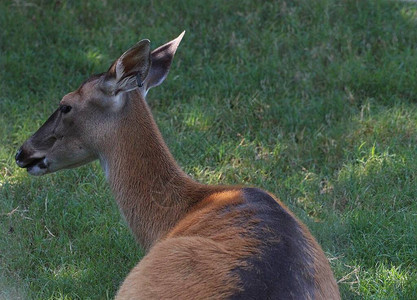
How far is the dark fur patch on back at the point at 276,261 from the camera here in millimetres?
4250

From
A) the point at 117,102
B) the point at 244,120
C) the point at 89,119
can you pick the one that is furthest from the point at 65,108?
the point at 244,120

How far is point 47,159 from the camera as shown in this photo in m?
5.96

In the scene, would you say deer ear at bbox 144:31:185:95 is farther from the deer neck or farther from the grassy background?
the grassy background

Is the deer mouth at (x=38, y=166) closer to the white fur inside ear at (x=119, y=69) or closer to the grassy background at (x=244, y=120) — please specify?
the grassy background at (x=244, y=120)

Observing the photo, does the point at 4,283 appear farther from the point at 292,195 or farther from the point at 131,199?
the point at 292,195

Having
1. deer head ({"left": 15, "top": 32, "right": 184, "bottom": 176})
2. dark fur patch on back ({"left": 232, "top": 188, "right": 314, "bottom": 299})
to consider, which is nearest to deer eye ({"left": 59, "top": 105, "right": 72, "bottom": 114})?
deer head ({"left": 15, "top": 32, "right": 184, "bottom": 176})

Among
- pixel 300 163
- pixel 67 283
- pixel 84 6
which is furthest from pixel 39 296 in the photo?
pixel 84 6

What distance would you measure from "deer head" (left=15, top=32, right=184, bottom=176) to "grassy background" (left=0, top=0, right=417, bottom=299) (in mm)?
733

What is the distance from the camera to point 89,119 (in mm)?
5801

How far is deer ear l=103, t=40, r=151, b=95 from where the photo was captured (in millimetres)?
5602

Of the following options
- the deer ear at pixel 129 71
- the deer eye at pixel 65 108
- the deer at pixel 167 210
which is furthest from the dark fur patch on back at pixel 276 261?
the deer eye at pixel 65 108

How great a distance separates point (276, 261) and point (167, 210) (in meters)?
1.30

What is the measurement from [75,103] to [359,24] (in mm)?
3908

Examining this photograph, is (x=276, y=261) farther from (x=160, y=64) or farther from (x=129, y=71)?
(x=160, y=64)
